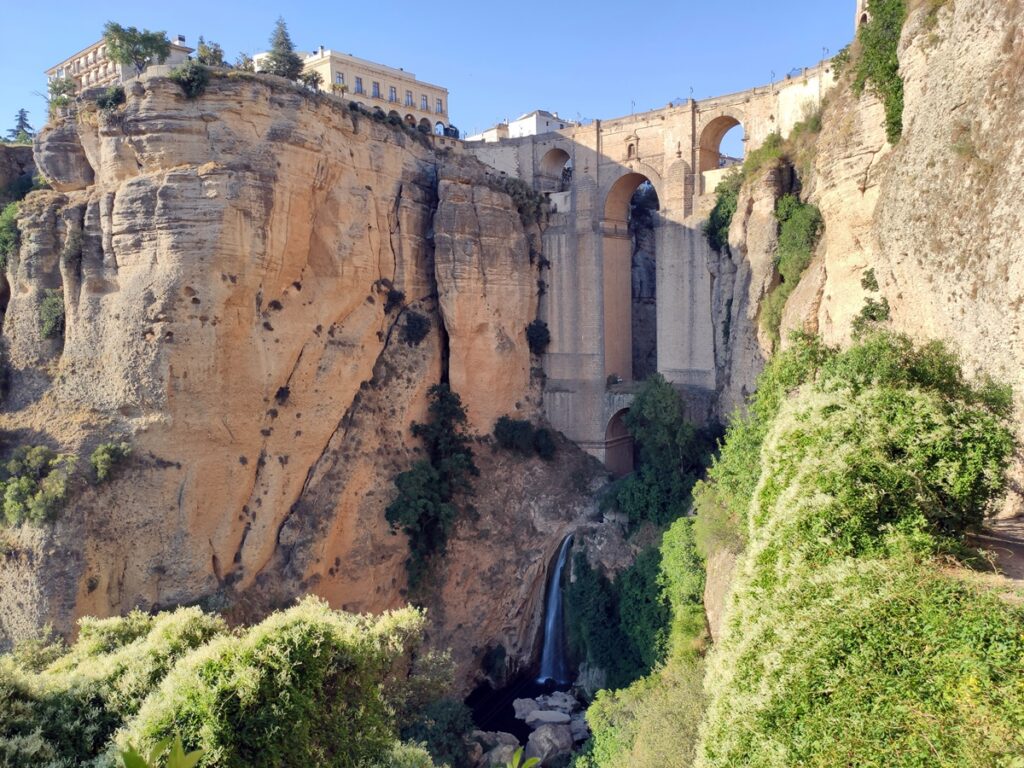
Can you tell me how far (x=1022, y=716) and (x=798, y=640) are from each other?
1.90m

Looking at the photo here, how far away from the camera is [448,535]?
21938 millimetres

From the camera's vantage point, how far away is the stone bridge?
23016 millimetres

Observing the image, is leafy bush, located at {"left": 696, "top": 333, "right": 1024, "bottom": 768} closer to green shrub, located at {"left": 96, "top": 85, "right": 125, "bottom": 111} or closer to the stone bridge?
the stone bridge

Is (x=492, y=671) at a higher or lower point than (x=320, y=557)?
lower

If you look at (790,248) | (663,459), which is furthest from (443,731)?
(790,248)

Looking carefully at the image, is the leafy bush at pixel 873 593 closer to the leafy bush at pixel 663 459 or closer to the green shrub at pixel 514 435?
the leafy bush at pixel 663 459

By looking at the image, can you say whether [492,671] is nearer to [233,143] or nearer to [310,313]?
[310,313]

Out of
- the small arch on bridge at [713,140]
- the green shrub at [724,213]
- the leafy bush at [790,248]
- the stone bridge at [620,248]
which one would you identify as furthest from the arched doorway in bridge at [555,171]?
the leafy bush at [790,248]

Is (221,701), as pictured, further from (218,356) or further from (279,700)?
(218,356)

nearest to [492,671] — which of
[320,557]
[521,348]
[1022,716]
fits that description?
[320,557]

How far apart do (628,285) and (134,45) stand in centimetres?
1779

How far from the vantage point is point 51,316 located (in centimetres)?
1900

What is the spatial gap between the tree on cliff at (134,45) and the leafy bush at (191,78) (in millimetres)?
4985

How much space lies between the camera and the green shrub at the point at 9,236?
19.7 m
